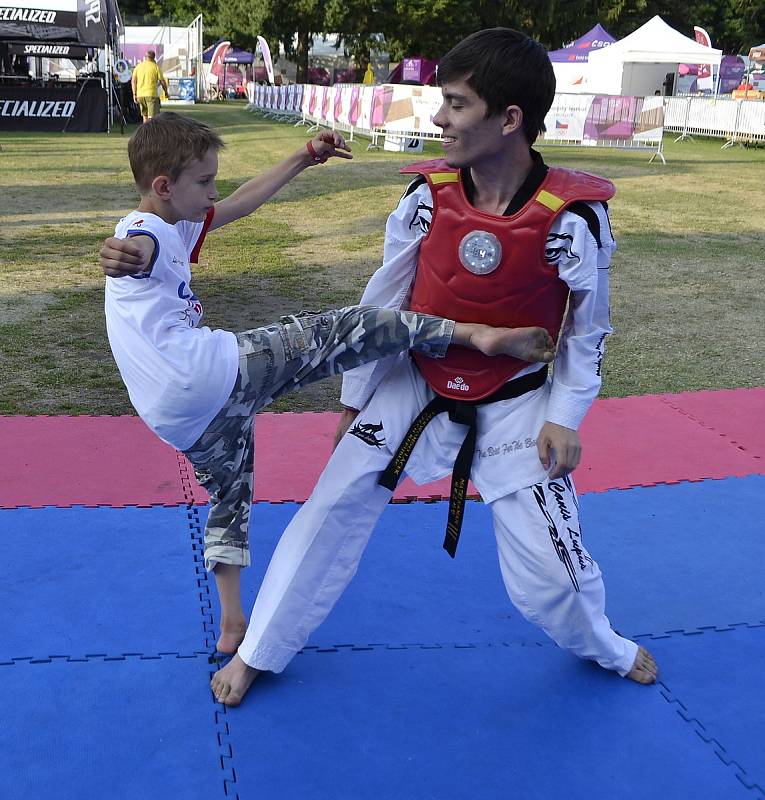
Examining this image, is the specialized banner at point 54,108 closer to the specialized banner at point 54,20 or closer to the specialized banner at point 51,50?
the specialized banner at point 51,50

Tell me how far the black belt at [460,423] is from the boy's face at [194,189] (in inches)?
33.7

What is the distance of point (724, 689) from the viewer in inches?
106

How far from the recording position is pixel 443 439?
2.54 meters

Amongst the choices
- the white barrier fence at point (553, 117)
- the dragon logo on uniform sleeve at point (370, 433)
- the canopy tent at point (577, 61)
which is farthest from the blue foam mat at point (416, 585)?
the canopy tent at point (577, 61)

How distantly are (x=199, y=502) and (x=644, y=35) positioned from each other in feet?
89.6

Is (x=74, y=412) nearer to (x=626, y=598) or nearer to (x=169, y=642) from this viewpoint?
(x=169, y=642)

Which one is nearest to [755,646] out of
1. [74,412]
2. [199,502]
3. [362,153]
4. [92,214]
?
[199,502]

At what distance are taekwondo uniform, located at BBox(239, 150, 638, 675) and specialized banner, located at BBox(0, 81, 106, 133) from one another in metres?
21.3

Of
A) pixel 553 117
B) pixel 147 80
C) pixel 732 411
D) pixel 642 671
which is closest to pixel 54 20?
pixel 147 80

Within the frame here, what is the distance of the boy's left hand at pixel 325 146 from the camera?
9.26ft

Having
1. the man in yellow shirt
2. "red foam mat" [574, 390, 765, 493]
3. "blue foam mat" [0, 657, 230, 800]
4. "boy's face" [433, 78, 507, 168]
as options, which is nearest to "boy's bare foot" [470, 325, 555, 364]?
"boy's face" [433, 78, 507, 168]

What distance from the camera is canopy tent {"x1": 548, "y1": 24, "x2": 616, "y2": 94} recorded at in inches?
1185

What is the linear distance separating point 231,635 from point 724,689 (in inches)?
59.7

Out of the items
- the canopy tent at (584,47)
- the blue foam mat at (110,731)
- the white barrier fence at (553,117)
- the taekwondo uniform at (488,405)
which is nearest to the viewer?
the blue foam mat at (110,731)
